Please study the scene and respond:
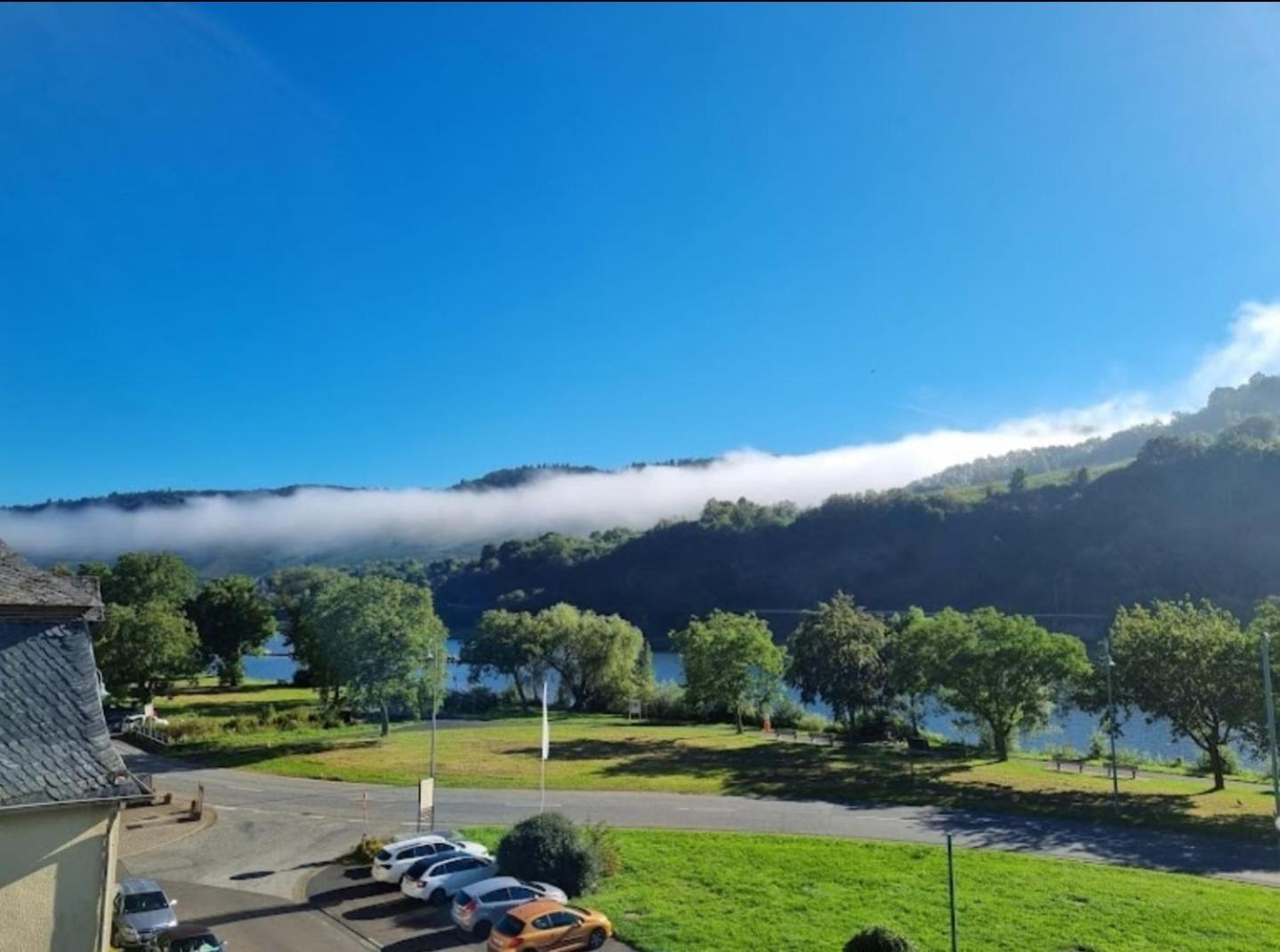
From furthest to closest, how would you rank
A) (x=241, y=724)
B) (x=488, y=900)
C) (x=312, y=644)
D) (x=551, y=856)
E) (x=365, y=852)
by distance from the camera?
(x=312, y=644)
(x=241, y=724)
(x=365, y=852)
(x=551, y=856)
(x=488, y=900)

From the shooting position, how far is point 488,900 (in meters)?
22.1

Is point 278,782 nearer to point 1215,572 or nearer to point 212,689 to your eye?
point 212,689

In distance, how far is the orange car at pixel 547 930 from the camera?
1981 centimetres

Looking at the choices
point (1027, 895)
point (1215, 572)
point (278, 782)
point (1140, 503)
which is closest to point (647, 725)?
point (278, 782)

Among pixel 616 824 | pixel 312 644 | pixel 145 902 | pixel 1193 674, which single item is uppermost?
pixel 312 644

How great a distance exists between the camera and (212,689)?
277 feet

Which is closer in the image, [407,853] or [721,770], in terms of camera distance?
[407,853]

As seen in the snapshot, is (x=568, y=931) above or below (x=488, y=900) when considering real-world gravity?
below

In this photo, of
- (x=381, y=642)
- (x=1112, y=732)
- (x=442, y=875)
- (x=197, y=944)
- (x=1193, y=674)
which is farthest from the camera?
(x=381, y=642)

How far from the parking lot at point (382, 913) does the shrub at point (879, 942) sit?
18.6 feet

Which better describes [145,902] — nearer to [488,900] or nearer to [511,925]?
[488,900]

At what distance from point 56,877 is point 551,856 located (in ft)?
52.7

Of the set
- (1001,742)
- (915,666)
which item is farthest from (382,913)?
(1001,742)

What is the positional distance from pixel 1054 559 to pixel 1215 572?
3163 cm
